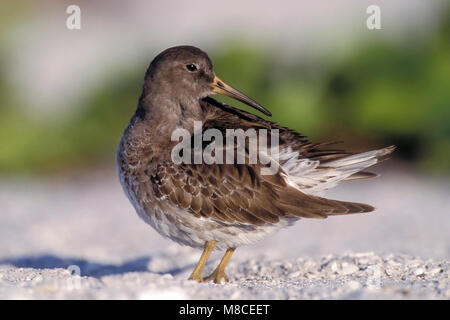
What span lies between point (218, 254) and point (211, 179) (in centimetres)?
255

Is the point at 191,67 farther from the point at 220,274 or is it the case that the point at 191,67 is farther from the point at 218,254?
the point at 218,254

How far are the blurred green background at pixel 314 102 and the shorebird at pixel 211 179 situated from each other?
5.20m

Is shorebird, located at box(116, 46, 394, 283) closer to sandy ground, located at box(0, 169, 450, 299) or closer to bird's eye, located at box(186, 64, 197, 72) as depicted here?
bird's eye, located at box(186, 64, 197, 72)

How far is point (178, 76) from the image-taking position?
6680mm

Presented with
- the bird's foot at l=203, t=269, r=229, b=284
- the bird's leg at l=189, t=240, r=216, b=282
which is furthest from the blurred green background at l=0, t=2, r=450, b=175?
the bird's leg at l=189, t=240, r=216, b=282

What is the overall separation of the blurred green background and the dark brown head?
5.08 metres

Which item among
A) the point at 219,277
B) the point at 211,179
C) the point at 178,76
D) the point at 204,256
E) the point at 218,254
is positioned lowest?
the point at 218,254

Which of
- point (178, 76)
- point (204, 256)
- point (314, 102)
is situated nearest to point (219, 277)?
point (204, 256)

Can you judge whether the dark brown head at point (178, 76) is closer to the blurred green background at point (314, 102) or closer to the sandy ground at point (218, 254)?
the sandy ground at point (218, 254)

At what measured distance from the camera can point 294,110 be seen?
1178 cm

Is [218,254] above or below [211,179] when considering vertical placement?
below

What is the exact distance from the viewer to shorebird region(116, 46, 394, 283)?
6.13m

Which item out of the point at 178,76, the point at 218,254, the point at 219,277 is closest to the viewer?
the point at 219,277

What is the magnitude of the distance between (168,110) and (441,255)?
10.5 feet
